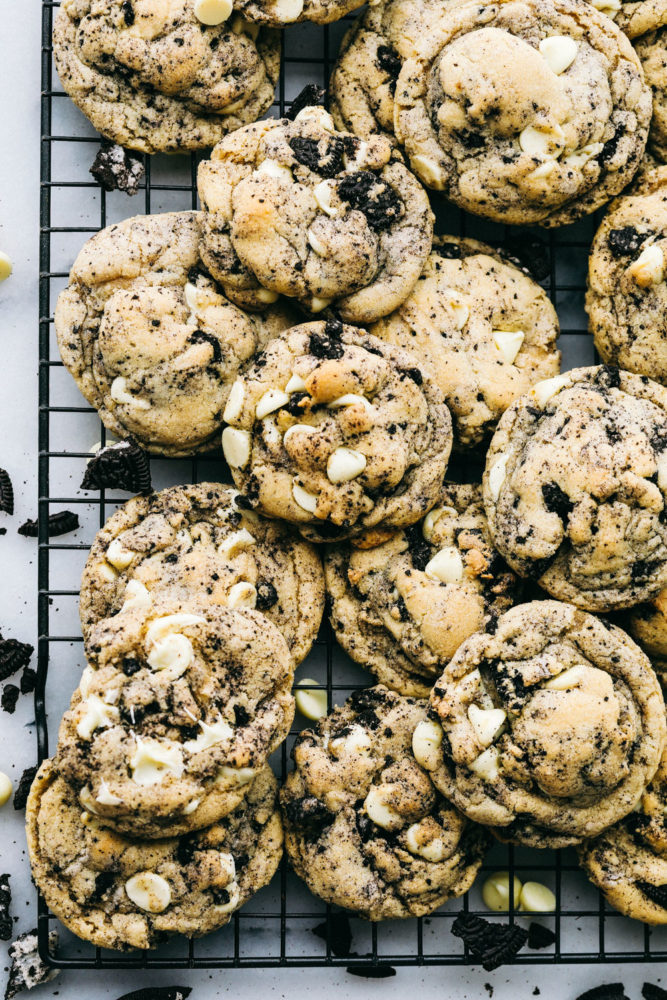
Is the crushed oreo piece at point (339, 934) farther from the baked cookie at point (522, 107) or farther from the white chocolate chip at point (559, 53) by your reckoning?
the white chocolate chip at point (559, 53)

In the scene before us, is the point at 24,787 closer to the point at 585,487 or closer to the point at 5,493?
the point at 5,493

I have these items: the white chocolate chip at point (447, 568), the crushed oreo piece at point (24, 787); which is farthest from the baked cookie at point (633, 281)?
the crushed oreo piece at point (24, 787)

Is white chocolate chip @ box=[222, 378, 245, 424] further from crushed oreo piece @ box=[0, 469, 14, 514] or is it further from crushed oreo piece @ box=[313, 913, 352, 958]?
crushed oreo piece @ box=[313, 913, 352, 958]

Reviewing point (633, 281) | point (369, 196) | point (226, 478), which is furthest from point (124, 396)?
point (633, 281)

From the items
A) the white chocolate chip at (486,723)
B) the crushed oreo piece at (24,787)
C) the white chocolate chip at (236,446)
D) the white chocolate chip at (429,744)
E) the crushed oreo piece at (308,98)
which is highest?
the crushed oreo piece at (308,98)

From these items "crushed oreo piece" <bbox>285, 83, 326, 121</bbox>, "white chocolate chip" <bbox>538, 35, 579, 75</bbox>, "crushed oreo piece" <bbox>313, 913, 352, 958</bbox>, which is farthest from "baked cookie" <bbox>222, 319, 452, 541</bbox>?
"crushed oreo piece" <bbox>313, 913, 352, 958</bbox>

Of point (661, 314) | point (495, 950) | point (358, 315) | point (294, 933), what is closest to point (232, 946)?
point (294, 933)

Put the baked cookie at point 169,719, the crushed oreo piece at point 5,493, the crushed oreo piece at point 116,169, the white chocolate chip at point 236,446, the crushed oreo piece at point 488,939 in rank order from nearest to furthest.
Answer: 1. the baked cookie at point 169,719
2. the white chocolate chip at point 236,446
3. the crushed oreo piece at point 488,939
4. the crushed oreo piece at point 116,169
5. the crushed oreo piece at point 5,493
